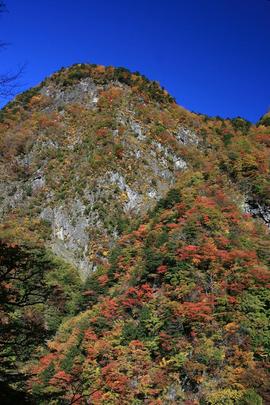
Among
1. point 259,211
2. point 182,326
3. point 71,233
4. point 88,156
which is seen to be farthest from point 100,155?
point 182,326

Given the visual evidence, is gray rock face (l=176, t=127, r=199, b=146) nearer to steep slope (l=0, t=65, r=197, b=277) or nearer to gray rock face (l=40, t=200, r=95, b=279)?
steep slope (l=0, t=65, r=197, b=277)

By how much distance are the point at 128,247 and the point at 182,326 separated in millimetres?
19044

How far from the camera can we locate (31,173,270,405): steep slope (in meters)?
23.1

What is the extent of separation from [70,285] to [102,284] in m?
8.46

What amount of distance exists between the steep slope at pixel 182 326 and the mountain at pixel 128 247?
0.11 meters

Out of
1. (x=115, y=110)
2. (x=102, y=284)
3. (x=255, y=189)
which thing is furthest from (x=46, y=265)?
(x=115, y=110)

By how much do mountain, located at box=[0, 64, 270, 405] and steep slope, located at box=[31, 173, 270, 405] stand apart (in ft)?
0.35

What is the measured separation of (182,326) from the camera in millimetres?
26281

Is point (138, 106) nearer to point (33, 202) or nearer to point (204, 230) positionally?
point (33, 202)

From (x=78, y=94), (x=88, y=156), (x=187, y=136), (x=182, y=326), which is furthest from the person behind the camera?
(x=78, y=94)

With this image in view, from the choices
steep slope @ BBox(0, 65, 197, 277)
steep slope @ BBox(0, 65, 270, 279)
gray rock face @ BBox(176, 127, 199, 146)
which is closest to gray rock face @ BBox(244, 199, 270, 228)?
steep slope @ BBox(0, 65, 270, 279)

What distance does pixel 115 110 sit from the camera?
70.4 meters

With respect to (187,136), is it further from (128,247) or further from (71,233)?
(128,247)

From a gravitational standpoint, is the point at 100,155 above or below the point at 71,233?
above
